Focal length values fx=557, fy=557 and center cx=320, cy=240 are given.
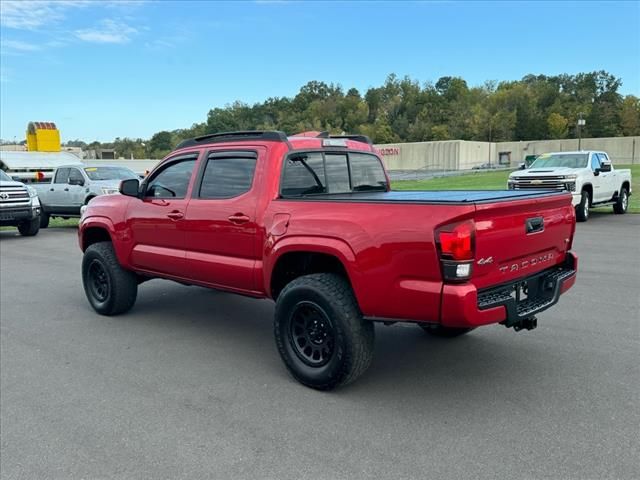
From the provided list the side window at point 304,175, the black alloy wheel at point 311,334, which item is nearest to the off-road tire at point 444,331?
the black alloy wheel at point 311,334

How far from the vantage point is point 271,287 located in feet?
15.1

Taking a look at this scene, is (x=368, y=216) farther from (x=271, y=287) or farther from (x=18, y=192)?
(x=18, y=192)

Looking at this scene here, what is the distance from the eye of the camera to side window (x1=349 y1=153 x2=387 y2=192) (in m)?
5.47

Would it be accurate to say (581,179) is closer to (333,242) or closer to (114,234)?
(114,234)

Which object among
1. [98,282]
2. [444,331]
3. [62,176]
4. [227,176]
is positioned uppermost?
[227,176]

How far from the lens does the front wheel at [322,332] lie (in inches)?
153

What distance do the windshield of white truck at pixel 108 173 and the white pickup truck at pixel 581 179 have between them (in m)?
11.0

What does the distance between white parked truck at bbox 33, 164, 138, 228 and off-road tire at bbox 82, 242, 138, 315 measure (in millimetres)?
9033

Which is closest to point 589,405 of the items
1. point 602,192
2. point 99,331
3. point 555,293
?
point 555,293

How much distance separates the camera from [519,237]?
12.4ft

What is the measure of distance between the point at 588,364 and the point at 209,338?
11.2 ft

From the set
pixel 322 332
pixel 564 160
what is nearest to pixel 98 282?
pixel 322 332

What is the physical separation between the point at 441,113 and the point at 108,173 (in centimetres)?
11430

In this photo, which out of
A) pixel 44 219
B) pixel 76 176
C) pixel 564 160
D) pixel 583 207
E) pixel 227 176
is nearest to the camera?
pixel 227 176
